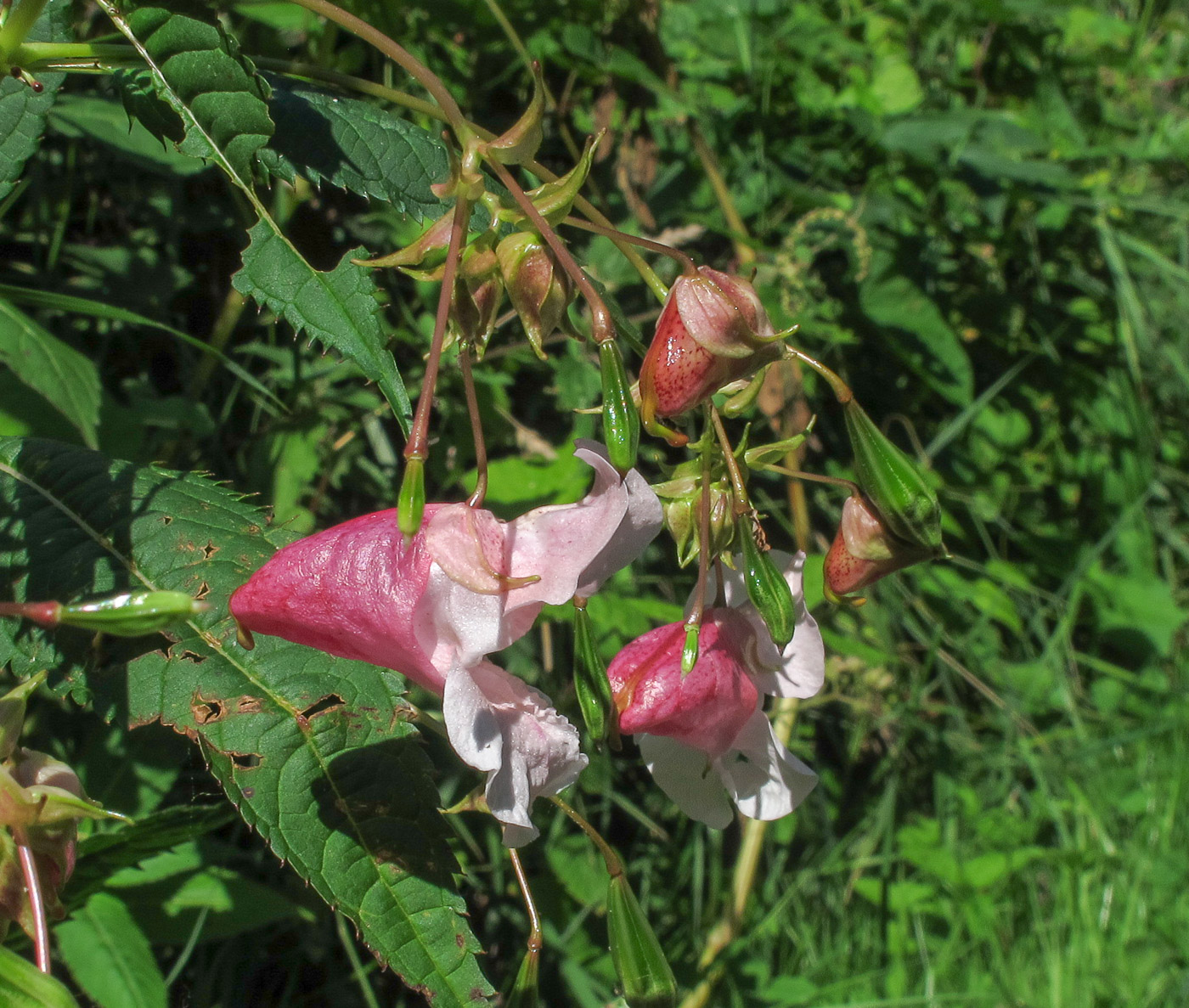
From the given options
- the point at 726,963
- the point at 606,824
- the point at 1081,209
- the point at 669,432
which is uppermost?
the point at 669,432

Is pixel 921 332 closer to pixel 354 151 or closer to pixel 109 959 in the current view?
pixel 354 151

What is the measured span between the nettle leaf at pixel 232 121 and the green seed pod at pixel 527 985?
318 millimetres

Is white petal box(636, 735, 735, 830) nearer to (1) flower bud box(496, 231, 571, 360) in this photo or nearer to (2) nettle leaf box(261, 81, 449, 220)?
(1) flower bud box(496, 231, 571, 360)

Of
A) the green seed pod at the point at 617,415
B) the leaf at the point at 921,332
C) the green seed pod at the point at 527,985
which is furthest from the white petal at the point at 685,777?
the leaf at the point at 921,332

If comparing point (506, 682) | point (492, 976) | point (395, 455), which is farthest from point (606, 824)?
point (506, 682)

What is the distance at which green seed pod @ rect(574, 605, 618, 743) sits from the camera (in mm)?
531

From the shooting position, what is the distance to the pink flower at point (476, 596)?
0.50 m

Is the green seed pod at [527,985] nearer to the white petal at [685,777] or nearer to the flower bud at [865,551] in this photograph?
the white petal at [685,777]

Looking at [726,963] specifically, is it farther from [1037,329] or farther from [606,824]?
[1037,329]

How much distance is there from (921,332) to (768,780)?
128cm

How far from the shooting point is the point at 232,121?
623 millimetres

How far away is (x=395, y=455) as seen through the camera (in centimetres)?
135

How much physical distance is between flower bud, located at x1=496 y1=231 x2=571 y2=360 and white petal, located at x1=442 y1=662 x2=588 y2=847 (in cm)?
17

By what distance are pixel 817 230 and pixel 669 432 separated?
1.26 meters
